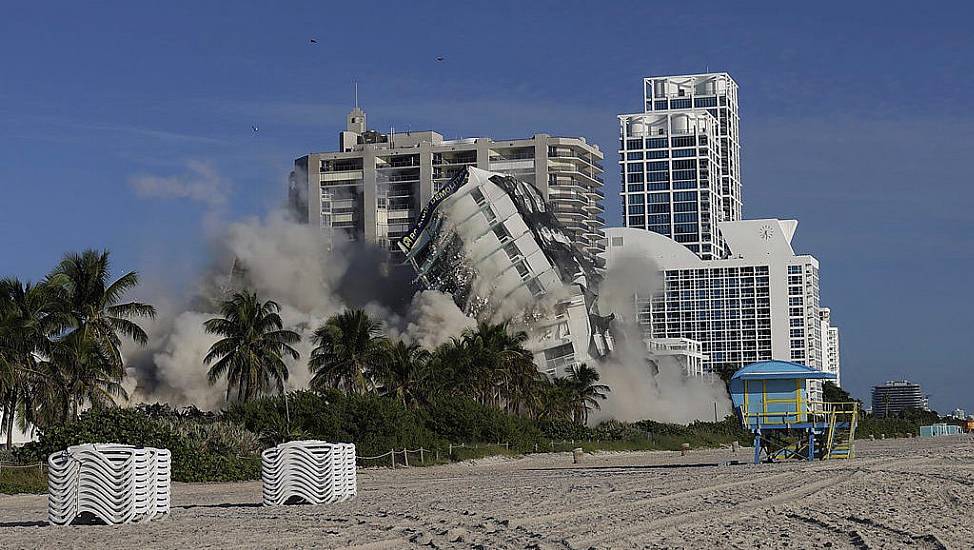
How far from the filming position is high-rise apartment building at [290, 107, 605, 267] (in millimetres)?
126125

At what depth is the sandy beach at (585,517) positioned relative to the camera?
16.3 m

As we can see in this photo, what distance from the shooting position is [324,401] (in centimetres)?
5081

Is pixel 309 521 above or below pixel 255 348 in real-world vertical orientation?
below

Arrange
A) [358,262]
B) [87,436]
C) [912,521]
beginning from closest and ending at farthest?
[912,521], [87,436], [358,262]

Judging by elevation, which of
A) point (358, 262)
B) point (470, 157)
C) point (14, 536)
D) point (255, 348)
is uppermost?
point (470, 157)

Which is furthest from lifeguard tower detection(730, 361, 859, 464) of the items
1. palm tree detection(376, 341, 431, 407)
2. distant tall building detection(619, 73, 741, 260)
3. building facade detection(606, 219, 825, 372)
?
distant tall building detection(619, 73, 741, 260)

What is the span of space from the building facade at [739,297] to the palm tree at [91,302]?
364 feet

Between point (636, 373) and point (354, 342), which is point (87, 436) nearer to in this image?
point (354, 342)

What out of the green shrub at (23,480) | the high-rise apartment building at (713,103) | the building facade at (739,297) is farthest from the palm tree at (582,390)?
the high-rise apartment building at (713,103)

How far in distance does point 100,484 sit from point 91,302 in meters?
27.5

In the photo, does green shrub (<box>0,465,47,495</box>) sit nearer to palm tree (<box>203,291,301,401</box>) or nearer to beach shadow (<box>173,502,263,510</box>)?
beach shadow (<box>173,502,263,510</box>)

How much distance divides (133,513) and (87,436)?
15.9 m

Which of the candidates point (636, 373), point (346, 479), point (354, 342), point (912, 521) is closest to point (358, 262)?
point (636, 373)

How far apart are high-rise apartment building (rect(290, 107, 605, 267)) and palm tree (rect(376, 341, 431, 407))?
5918 centimetres
